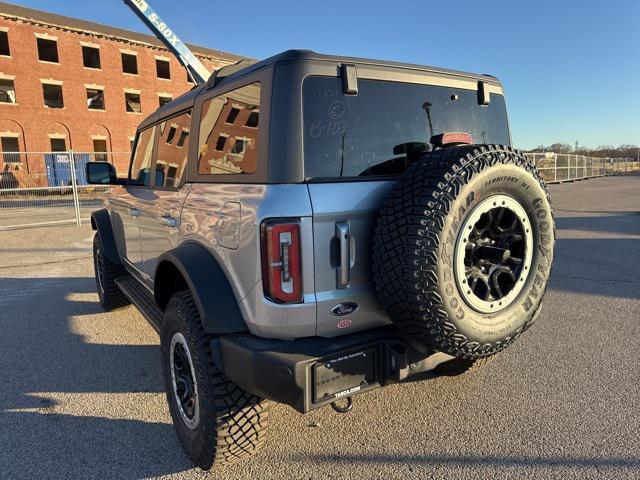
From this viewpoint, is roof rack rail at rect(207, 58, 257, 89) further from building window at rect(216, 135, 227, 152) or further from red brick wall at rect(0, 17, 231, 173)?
red brick wall at rect(0, 17, 231, 173)

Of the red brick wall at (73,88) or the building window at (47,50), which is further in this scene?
the building window at (47,50)

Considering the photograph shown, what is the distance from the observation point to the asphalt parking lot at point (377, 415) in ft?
7.66

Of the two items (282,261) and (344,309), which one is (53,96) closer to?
(282,261)

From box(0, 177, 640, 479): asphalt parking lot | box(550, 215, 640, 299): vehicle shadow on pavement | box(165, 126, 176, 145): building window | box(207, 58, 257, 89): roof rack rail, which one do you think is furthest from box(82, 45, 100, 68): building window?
box(207, 58, 257, 89): roof rack rail

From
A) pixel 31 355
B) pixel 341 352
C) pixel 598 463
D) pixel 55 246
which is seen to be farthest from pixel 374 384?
pixel 55 246

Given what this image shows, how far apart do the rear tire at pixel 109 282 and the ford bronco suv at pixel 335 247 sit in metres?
2.74

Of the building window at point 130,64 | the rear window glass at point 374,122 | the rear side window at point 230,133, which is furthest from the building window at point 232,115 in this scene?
the building window at point 130,64

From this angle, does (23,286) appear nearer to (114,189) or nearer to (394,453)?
(114,189)

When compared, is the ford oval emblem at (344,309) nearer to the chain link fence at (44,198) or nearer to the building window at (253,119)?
the building window at (253,119)

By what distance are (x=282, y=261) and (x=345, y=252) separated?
0.31 metres

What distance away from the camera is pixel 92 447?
8.31 ft

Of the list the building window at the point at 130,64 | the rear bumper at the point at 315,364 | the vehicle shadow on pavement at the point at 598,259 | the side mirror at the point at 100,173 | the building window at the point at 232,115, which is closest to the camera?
the rear bumper at the point at 315,364

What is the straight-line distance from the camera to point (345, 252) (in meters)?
2.01

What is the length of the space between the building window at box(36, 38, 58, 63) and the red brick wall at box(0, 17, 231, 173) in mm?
680
